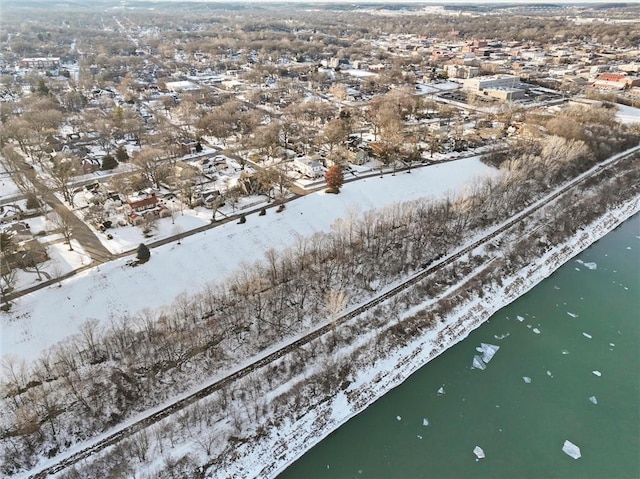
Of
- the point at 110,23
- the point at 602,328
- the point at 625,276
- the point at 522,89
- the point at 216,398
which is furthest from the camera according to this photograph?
the point at 110,23

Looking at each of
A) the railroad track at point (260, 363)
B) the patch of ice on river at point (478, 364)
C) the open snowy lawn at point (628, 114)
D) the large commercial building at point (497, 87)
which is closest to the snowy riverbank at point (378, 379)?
the patch of ice on river at point (478, 364)

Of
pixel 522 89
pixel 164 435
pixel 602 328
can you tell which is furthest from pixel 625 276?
pixel 522 89

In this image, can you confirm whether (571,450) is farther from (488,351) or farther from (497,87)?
(497,87)

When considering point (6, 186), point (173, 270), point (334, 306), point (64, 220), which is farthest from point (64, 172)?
point (334, 306)

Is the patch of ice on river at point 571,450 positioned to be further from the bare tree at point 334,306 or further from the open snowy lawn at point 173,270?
the open snowy lawn at point 173,270

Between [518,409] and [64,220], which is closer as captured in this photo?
[518,409]

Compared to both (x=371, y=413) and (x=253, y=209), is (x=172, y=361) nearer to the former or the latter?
(x=371, y=413)
